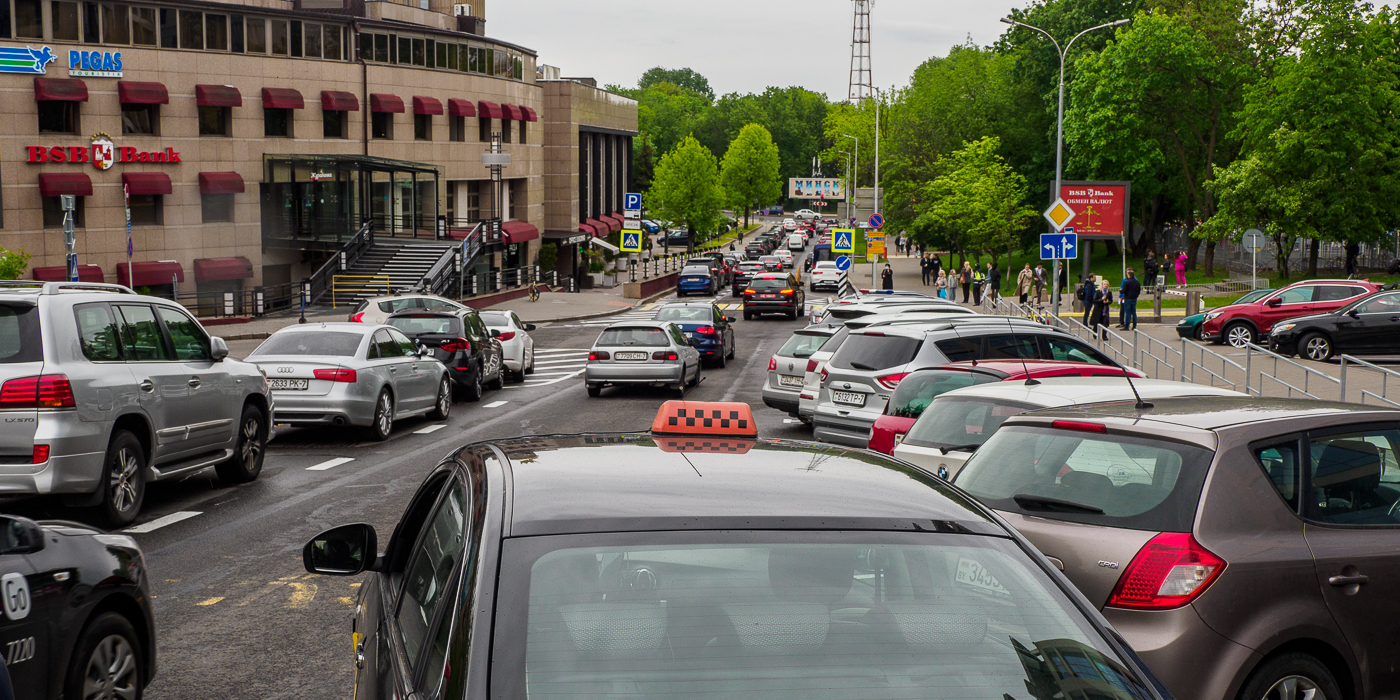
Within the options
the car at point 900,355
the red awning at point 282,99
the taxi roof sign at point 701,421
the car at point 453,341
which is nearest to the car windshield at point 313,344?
the car at point 453,341

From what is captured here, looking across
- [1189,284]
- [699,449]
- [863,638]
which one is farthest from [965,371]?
[1189,284]

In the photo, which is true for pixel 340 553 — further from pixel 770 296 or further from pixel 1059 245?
pixel 770 296

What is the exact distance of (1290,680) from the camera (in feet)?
15.8

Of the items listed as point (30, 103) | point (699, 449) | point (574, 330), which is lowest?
point (574, 330)

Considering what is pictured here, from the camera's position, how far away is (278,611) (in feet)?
25.0

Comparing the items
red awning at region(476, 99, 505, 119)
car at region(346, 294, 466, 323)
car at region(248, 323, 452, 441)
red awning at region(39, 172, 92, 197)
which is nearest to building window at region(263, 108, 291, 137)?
red awning at region(39, 172, 92, 197)

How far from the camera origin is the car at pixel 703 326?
2934cm

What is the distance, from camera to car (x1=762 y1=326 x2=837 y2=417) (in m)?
19.0

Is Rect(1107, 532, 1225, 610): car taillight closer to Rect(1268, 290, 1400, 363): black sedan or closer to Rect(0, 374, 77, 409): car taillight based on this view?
Rect(0, 374, 77, 409): car taillight

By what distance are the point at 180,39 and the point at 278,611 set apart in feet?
142

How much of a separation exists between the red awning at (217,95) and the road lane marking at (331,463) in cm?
3542

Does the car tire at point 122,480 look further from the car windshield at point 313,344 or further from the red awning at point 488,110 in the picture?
the red awning at point 488,110

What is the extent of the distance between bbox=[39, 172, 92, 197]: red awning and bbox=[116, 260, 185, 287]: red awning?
2.80 metres

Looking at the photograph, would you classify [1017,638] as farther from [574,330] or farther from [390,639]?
[574,330]
